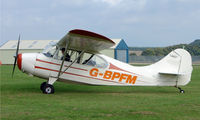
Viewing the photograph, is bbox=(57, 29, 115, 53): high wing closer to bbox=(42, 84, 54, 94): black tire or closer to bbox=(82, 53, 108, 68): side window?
bbox=(82, 53, 108, 68): side window

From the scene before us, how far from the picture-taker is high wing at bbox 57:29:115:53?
9859 millimetres

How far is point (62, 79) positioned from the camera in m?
12.0

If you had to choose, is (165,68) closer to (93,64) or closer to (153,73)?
(153,73)

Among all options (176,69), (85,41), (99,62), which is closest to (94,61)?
(99,62)

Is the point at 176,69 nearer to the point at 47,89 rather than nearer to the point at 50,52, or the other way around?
the point at 50,52

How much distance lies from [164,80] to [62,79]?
463 cm

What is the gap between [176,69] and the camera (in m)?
12.7

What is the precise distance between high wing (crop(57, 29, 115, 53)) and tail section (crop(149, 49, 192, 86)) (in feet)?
10.5

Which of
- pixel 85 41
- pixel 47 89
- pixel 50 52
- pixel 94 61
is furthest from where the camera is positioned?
pixel 94 61

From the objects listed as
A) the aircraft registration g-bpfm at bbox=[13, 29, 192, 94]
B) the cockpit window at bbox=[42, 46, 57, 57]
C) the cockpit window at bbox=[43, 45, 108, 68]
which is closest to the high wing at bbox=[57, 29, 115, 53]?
the aircraft registration g-bpfm at bbox=[13, 29, 192, 94]

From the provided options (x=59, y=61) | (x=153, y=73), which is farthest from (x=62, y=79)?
(x=153, y=73)

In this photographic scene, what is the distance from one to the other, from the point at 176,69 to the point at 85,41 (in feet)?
15.5

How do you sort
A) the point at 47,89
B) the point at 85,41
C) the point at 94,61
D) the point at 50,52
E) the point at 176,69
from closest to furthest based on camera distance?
the point at 85,41 → the point at 47,89 → the point at 50,52 → the point at 94,61 → the point at 176,69

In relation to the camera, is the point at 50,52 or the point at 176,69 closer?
the point at 50,52
